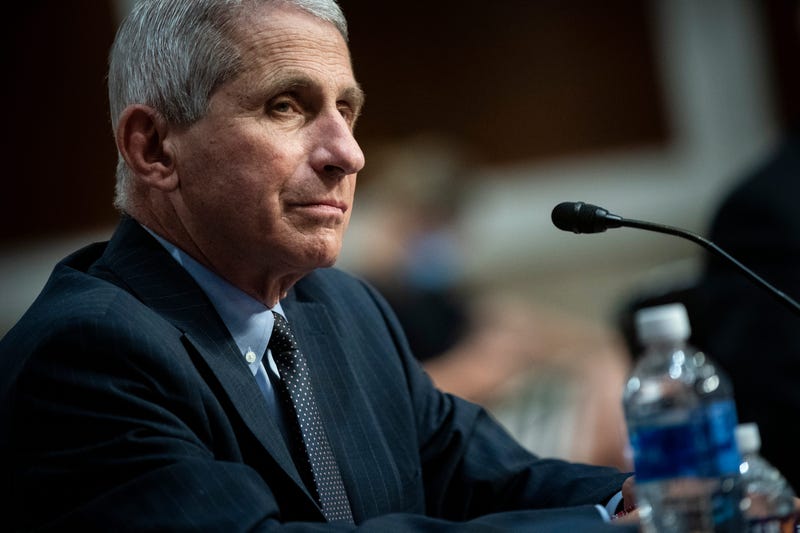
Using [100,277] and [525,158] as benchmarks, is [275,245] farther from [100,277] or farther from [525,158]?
[525,158]

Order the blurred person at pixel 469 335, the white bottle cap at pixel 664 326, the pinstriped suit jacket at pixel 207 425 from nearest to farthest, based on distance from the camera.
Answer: the white bottle cap at pixel 664 326, the pinstriped suit jacket at pixel 207 425, the blurred person at pixel 469 335

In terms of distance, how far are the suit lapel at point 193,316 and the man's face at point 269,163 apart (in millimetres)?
79

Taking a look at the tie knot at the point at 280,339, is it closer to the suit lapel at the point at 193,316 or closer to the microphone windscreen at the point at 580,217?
the suit lapel at the point at 193,316

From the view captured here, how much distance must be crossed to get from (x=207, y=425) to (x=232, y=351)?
0.19 meters

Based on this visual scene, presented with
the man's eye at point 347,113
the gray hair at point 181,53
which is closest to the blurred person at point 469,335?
the man's eye at point 347,113

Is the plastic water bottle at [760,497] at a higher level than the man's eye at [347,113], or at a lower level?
lower

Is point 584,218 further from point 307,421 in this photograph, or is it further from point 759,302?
point 759,302

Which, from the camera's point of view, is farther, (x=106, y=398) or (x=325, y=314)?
(x=325, y=314)

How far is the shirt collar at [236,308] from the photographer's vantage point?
2023 millimetres

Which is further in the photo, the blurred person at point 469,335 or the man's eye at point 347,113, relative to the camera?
the blurred person at point 469,335

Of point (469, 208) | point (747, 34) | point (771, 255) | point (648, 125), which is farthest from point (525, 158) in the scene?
point (771, 255)

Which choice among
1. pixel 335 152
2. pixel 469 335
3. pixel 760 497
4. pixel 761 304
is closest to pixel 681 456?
pixel 760 497

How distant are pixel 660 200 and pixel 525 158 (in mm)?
808

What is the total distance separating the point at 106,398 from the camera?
66.3 inches
